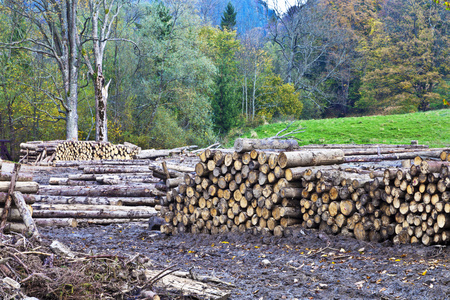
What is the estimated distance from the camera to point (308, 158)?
6.91 metres

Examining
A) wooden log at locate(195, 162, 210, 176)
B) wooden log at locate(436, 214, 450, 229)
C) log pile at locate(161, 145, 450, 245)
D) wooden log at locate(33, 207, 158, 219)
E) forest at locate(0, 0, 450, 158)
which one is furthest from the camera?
forest at locate(0, 0, 450, 158)

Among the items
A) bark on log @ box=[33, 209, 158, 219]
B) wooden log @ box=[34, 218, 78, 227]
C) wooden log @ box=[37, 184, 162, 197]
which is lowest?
wooden log @ box=[34, 218, 78, 227]

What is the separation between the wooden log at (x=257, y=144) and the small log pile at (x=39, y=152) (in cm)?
1441

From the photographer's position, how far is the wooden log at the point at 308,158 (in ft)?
21.7

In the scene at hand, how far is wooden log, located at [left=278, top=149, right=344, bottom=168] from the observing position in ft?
21.7

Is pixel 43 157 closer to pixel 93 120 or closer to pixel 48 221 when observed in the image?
pixel 93 120

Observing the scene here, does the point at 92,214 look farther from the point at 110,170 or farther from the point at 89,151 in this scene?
the point at 89,151

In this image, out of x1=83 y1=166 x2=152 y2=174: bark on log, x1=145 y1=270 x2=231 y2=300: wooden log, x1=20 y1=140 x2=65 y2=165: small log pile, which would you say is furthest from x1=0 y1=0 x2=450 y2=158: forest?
x1=145 y1=270 x2=231 y2=300: wooden log

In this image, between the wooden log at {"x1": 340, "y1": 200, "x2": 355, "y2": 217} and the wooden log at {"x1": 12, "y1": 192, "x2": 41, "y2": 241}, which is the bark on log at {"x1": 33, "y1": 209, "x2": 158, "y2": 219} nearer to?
the wooden log at {"x1": 12, "y1": 192, "x2": 41, "y2": 241}

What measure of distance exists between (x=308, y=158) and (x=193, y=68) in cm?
2667

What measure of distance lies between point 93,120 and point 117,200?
22220 millimetres

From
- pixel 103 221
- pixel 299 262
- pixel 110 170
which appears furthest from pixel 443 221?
pixel 110 170

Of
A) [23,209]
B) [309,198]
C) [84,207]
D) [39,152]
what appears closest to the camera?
[23,209]

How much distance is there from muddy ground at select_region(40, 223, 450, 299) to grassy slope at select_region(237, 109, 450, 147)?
1788 centimetres
